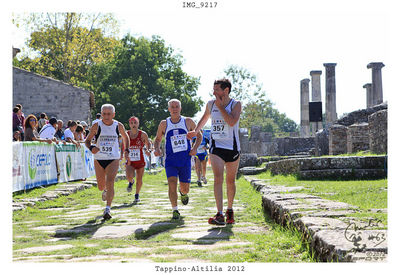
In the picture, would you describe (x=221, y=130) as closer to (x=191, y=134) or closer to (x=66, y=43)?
(x=191, y=134)

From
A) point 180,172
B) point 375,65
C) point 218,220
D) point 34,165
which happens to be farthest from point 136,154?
point 375,65

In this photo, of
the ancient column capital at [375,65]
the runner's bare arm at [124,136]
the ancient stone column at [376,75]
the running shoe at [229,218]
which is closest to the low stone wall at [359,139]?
the runner's bare arm at [124,136]

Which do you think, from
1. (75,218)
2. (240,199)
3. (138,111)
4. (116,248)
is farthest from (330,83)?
(116,248)

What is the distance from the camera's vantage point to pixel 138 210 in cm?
842

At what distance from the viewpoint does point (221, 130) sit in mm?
6547

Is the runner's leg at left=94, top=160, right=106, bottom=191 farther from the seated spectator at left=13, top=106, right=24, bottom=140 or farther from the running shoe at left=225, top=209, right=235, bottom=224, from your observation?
the seated spectator at left=13, top=106, right=24, bottom=140

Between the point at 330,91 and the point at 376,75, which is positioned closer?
the point at 376,75

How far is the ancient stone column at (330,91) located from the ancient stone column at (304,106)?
366cm

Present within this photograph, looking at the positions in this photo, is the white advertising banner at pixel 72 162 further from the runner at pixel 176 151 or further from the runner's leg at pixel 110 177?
the runner at pixel 176 151

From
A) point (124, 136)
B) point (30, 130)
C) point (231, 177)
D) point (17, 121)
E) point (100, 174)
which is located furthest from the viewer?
point (17, 121)

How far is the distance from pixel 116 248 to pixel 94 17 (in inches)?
1430

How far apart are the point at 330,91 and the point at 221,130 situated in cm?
2889

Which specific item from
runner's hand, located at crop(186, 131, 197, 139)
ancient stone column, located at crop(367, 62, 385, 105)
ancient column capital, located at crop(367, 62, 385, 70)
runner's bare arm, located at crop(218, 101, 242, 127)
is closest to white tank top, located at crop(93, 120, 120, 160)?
runner's hand, located at crop(186, 131, 197, 139)

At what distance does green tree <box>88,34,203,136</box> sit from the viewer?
135 ft
